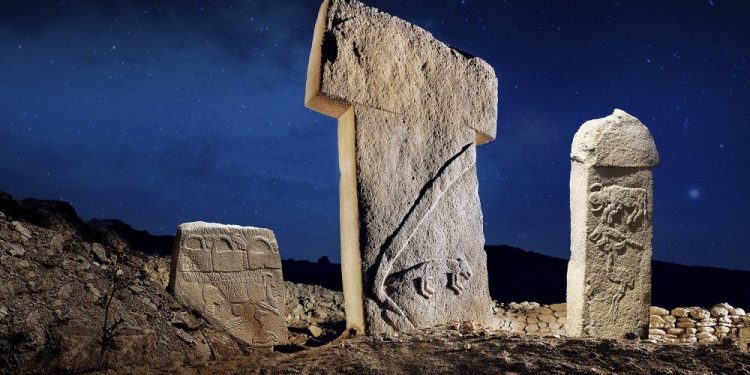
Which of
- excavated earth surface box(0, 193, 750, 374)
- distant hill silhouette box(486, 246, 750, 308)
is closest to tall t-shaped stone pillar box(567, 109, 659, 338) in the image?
excavated earth surface box(0, 193, 750, 374)

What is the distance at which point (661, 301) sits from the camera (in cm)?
1067

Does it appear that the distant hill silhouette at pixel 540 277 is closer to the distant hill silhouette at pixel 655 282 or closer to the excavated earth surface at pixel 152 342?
the distant hill silhouette at pixel 655 282

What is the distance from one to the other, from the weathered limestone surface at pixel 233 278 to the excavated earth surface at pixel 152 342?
478 millimetres

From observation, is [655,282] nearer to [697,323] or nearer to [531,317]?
[697,323]

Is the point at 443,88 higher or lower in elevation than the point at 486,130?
higher

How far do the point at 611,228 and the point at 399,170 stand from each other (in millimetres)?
2226

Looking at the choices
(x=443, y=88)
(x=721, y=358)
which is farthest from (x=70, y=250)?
(x=721, y=358)

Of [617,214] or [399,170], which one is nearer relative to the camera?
[399,170]

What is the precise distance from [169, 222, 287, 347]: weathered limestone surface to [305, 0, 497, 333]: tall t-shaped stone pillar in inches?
60.8

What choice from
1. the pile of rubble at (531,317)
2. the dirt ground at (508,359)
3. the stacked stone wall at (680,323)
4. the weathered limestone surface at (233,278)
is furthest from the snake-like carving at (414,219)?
the pile of rubble at (531,317)

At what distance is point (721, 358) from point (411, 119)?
226 centimetres

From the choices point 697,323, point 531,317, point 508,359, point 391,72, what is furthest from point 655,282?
point 508,359

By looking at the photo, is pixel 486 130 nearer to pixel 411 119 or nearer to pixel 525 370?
pixel 411 119

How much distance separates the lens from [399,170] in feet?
11.4
